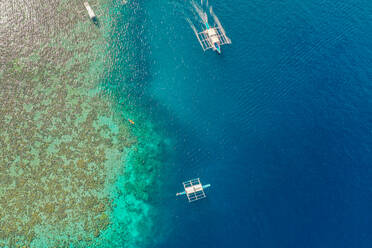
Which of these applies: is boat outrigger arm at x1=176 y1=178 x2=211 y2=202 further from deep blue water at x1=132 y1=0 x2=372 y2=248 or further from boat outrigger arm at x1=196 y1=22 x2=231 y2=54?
boat outrigger arm at x1=196 y1=22 x2=231 y2=54

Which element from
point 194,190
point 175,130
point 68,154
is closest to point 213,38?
point 175,130

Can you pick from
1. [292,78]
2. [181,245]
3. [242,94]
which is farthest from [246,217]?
[292,78]

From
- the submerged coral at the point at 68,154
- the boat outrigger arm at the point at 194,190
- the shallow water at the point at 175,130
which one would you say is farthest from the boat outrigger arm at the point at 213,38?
the boat outrigger arm at the point at 194,190

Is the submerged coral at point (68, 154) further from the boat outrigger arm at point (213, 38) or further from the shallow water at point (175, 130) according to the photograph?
the boat outrigger arm at point (213, 38)

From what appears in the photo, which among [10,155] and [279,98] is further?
[279,98]

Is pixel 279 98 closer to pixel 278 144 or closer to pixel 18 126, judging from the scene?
pixel 278 144

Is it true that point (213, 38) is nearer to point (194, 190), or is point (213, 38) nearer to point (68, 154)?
point (194, 190)

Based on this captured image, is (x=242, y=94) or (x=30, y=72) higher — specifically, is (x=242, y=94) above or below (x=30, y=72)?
below
